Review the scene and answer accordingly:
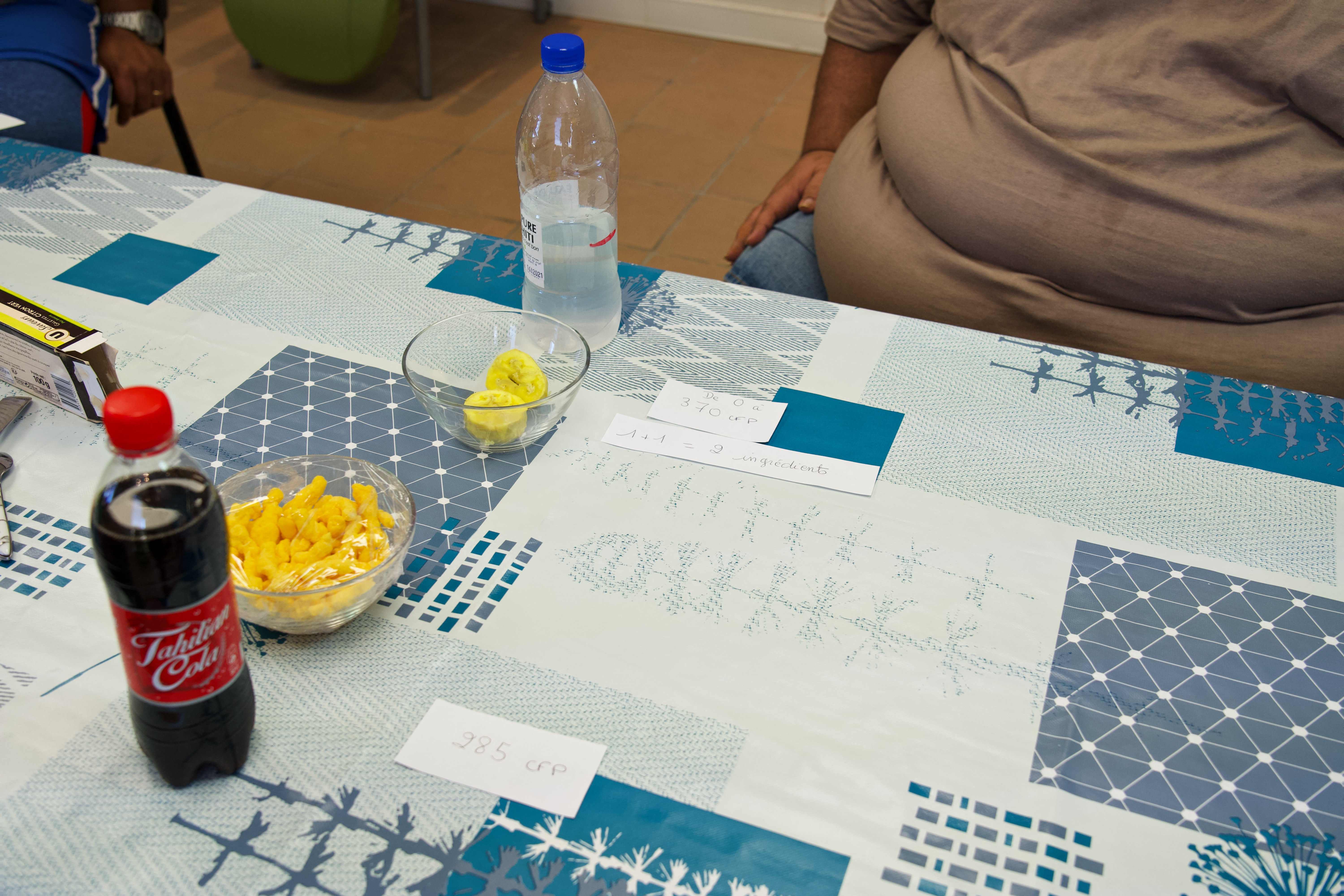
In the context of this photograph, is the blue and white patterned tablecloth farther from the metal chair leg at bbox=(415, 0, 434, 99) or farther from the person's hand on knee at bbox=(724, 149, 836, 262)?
the metal chair leg at bbox=(415, 0, 434, 99)

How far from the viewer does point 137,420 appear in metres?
0.45

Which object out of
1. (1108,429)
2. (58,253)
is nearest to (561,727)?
(1108,429)

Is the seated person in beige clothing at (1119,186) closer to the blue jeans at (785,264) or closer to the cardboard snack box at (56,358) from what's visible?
the blue jeans at (785,264)

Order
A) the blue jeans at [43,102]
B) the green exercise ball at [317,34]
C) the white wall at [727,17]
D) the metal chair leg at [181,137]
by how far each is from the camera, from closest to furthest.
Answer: the blue jeans at [43,102], the metal chair leg at [181,137], the green exercise ball at [317,34], the white wall at [727,17]

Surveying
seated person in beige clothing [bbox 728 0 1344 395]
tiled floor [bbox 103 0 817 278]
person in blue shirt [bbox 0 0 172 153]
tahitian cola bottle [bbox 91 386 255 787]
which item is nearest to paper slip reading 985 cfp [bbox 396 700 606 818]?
tahitian cola bottle [bbox 91 386 255 787]

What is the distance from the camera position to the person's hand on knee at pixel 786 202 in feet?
5.17

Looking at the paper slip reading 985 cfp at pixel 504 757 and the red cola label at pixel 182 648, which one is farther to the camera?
the paper slip reading 985 cfp at pixel 504 757

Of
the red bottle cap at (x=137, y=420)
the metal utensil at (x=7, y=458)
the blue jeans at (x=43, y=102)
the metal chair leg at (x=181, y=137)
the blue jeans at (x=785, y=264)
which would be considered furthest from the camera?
the metal chair leg at (x=181, y=137)

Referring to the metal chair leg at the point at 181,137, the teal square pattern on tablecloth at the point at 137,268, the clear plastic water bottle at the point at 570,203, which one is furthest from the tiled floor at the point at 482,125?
the teal square pattern on tablecloth at the point at 137,268

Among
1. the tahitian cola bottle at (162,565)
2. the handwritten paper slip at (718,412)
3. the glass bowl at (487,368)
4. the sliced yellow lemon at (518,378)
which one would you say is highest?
the tahitian cola bottle at (162,565)

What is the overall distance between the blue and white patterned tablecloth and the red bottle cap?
0.93 ft

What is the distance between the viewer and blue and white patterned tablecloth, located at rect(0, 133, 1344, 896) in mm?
615

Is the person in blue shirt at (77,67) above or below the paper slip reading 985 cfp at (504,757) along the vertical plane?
below

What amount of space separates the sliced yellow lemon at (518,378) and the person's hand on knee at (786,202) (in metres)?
0.73
